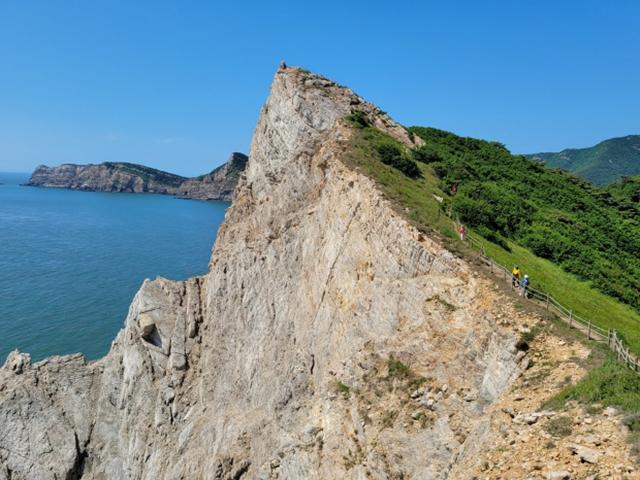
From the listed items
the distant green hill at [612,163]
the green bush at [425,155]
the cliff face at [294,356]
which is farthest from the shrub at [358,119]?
the distant green hill at [612,163]

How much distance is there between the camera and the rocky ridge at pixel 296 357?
20094mm

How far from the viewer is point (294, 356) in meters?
32.1

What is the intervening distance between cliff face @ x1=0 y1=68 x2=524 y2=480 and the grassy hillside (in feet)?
9.34

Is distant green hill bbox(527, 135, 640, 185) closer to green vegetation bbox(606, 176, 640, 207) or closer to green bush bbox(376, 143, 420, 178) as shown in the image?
green vegetation bbox(606, 176, 640, 207)

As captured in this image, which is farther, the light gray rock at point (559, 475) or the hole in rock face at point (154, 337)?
the hole in rock face at point (154, 337)

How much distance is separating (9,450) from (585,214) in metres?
56.0

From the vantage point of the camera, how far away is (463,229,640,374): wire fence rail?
55.1 ft

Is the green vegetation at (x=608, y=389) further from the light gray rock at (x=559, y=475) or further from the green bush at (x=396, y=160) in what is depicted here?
the green bush at (x=396, y=160)

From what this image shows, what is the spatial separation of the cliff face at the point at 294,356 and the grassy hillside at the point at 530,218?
9.34 ft

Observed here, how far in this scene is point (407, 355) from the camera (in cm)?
2245

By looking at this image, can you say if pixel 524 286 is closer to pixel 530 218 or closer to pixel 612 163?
pixel 530 218

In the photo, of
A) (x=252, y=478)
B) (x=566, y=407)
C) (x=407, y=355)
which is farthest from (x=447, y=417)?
(x=252, y=478)

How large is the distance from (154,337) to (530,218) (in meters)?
32.9

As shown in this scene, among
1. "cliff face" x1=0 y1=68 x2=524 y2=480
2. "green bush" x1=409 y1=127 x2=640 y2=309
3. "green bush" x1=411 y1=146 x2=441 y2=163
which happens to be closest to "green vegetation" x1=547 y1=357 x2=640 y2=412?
"cliff face" x1=0 y1=68 x2=524 y2=480
